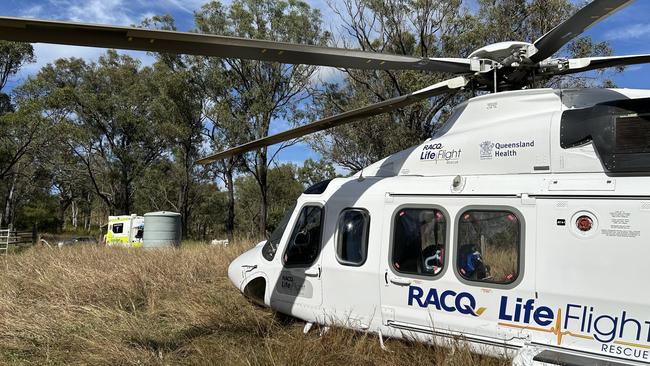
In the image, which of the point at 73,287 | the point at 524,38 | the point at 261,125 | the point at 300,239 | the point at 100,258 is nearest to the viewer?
the point at 300,239

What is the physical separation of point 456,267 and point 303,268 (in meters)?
2.06

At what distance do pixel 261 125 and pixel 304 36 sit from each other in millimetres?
5455

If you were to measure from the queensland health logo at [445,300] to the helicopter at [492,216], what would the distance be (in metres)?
0.01

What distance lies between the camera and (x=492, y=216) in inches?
188

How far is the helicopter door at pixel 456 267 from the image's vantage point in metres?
4.53

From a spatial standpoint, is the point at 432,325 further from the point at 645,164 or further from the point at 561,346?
the point at 645,164

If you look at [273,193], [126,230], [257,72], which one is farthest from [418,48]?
[273,193]

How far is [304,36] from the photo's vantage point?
25.2 m

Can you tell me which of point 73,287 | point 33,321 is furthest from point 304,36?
point 33,321

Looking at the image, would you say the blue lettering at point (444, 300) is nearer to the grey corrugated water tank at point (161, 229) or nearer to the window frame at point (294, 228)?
the window frame at point (294, 228)

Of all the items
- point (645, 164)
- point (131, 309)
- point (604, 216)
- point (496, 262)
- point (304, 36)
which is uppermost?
point (304, 36)

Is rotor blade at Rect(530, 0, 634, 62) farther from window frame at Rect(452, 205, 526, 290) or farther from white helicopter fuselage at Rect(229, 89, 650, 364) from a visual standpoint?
window frame at Rect(452, 205, 526, 290)

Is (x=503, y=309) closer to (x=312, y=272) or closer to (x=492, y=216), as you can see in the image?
(x=492, y=216)

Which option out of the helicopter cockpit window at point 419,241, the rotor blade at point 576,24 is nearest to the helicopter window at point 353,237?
the helicopter cockpit window at point 419,241
